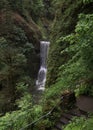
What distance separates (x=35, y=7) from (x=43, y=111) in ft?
76.5

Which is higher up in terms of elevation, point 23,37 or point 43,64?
point 23,37

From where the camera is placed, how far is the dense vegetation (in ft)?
19.9

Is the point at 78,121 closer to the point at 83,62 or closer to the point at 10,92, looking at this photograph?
the point at 83,62

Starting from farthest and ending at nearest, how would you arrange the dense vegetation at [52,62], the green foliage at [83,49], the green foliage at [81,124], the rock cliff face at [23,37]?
the rock cliff face at [23,37] < the dense vegetation at [52,62] < the green foliage at [83,49] < the green foliage at [81,124]

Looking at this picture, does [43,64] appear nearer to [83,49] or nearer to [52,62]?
[52,62]

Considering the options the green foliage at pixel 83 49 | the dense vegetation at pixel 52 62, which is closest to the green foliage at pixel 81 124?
the dense vegetation at pixel 52 62

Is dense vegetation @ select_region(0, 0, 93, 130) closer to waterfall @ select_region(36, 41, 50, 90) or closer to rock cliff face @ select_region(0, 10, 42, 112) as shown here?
rock cliff face @ select_region(0, 10, 42, 112)

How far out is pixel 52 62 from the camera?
34.7 feet

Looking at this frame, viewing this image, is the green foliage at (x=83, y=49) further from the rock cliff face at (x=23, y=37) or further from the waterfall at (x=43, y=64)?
the waterfall at (x=43, y=64)

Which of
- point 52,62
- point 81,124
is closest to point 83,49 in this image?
point 81,124

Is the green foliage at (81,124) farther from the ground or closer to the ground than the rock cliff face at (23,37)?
closer to the ground

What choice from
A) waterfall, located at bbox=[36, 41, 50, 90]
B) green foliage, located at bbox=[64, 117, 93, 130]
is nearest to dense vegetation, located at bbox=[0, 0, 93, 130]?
green foliage, located at bbox=[64, 117, 93, 130]

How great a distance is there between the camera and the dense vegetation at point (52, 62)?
6078mm

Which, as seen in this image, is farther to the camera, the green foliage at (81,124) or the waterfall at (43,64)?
A: the waterfall at (43,64)
